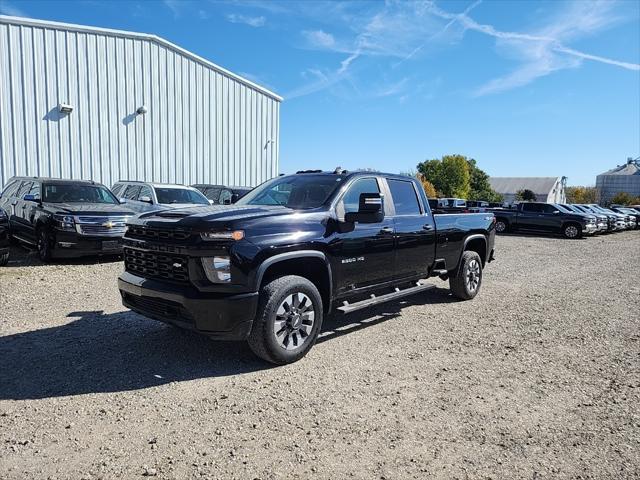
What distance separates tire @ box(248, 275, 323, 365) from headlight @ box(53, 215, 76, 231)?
6629 mm

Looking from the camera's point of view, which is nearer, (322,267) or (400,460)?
(400,460)

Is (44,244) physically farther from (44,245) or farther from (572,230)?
(572,230)

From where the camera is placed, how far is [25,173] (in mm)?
14758

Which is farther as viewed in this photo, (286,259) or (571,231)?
(571,231)

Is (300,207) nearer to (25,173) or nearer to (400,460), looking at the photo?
(400,460)

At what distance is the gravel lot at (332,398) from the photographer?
2883 mm

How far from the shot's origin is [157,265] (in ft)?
14.3

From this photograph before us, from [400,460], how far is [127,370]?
2.64 m

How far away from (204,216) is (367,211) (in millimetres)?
1681

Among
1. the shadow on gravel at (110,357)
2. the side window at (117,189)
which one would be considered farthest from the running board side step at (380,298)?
the side window at (117,189)

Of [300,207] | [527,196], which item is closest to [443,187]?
[527,196]

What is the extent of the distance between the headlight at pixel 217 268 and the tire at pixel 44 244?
689 cm

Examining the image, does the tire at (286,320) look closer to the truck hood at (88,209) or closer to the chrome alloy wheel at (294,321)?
the chrome alloy wheel at (294,321)

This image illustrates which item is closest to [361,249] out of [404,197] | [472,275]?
[404,197]
